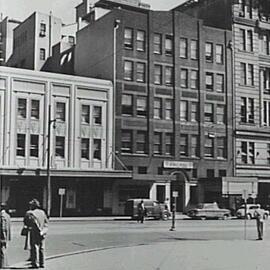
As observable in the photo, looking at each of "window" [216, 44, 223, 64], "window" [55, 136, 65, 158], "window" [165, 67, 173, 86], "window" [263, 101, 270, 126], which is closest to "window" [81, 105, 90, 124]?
"window" [55, 136, 65, 158]

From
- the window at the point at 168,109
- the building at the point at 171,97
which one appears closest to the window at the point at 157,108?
the building at the point at 171,97

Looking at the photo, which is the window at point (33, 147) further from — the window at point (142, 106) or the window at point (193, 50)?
the window at point (193, 50)

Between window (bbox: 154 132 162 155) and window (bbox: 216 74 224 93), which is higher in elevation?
window (bbox: 216 74 224 93)

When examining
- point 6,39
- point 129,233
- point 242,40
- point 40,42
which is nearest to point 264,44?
point 242,40

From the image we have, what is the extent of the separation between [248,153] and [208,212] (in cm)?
140

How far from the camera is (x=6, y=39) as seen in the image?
9.15 meters

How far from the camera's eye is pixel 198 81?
1190 cm

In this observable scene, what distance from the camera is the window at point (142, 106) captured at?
12.3m

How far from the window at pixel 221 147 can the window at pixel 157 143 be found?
1167 mm

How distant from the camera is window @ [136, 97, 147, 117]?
1235cm

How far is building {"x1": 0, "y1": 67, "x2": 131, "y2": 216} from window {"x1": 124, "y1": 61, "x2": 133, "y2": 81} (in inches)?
15.7

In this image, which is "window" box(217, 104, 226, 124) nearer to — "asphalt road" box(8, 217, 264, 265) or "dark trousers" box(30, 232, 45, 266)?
"asphalt road" box(8, 217, 264, 265)

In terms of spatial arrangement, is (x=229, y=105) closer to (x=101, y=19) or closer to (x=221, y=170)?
(x=221, y=170)

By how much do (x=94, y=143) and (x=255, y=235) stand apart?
4.51 meters
